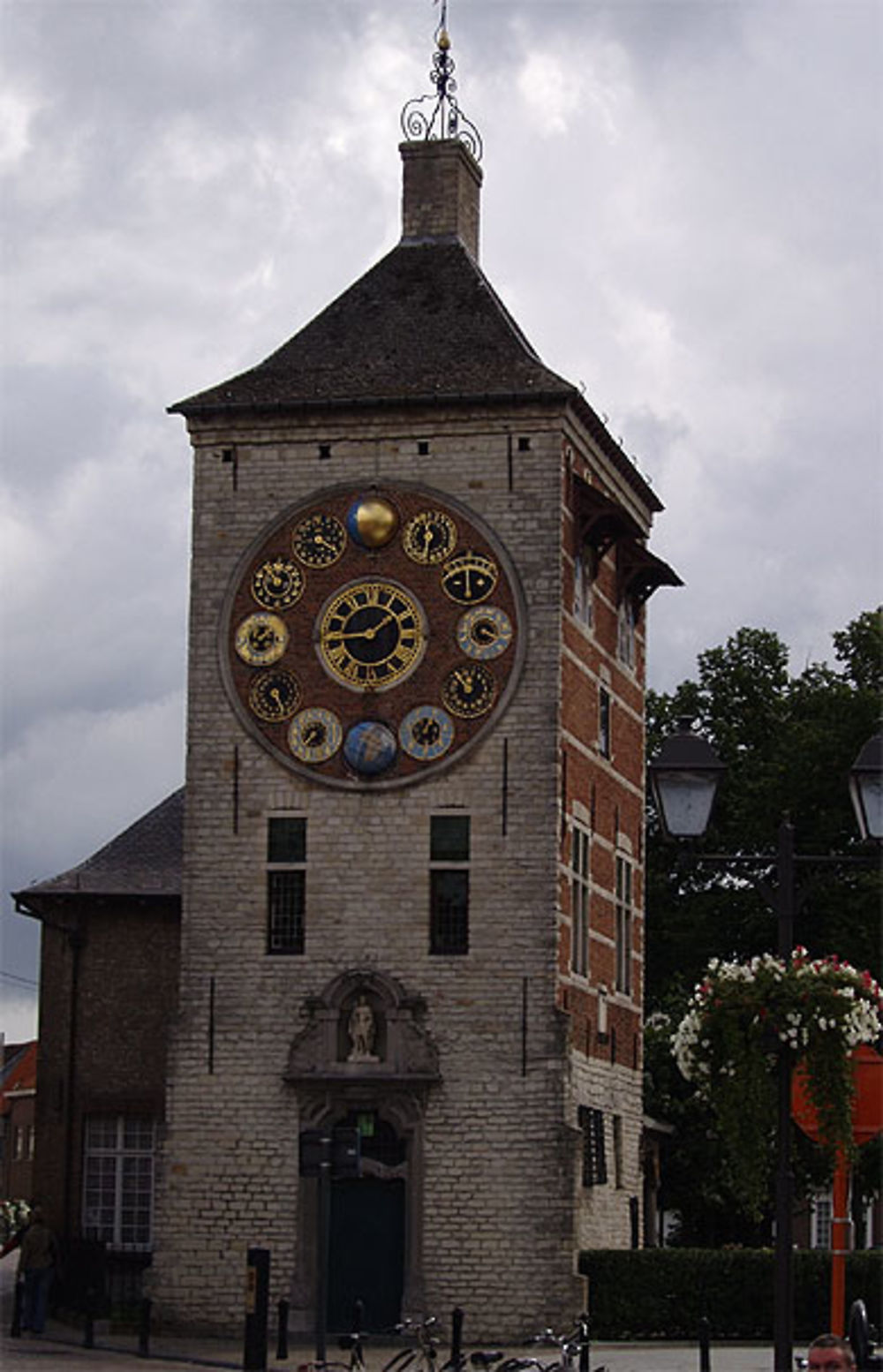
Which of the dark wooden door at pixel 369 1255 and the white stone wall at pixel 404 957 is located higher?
the white stone wall at pixel 404 957

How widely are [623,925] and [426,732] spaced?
6371 millimetres

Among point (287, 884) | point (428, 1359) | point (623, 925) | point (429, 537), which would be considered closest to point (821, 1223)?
point (623, 925)

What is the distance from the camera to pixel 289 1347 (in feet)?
112

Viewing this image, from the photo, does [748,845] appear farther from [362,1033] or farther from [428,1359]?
[428,1359]

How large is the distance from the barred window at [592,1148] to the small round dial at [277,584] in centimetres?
813

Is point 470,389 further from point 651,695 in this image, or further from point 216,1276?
point 651,695

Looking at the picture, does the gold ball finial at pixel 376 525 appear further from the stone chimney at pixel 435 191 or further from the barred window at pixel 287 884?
the stone chimney at pixel 435 191

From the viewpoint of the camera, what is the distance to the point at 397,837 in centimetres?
3647

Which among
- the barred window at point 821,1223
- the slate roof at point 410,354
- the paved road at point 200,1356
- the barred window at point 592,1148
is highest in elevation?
the slate roof at point 410,354

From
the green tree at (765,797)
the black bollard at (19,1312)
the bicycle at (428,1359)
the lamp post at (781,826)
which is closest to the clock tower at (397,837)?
the black bollard at (19,1312)

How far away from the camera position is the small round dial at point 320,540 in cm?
3741

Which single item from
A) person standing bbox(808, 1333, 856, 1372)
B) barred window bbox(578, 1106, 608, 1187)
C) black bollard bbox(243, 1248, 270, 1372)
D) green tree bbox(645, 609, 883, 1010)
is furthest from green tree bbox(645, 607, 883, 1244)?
person standing bbox(808, 1333, 856, 1372)

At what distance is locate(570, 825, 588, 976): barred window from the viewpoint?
123 ft

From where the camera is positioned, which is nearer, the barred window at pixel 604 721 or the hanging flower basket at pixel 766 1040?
the hanging flower basket at pixel 766 1040
